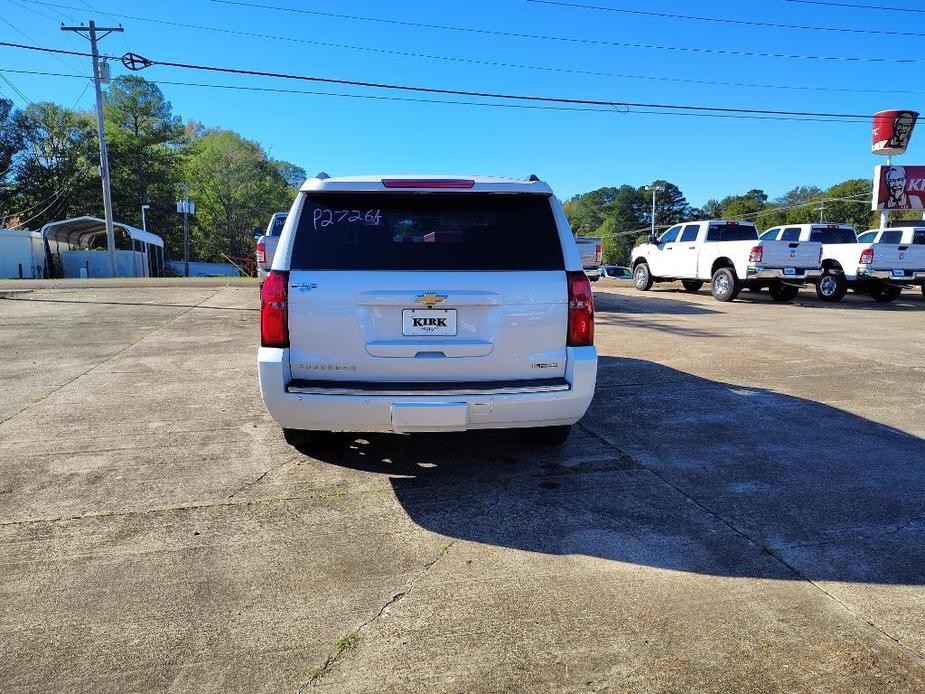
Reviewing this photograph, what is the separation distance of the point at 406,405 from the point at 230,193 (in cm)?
6734

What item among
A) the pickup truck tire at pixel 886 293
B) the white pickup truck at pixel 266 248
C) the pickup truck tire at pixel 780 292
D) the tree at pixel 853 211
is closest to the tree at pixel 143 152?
the white pickup truck at pixel 266 248

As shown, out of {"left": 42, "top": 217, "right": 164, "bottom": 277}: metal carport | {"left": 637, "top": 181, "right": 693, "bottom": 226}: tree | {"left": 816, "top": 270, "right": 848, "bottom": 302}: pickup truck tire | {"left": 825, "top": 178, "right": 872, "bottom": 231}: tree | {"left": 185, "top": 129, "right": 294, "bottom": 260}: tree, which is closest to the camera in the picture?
{"left": 816, "top": 270, "right": 848, "bottom": 302}: pickup truck tire

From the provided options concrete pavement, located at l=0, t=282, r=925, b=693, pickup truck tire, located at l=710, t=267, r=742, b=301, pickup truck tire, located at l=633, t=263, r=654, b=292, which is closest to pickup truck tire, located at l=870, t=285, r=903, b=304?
pickup truck tire, located at l=710, t=267, r=742, b=301

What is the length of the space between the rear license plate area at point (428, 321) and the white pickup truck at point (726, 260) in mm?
13972

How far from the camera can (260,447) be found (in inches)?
193

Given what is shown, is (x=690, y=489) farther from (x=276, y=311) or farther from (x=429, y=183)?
(x=276, y=311)

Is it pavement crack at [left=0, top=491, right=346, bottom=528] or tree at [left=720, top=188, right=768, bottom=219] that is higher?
tree at [left=720, top=188, right=768, bottom=219]

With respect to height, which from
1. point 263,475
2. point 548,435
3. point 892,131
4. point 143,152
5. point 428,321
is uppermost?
point 143,152

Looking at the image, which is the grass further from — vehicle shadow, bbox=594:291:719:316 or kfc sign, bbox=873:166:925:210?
kfc sign, bbox=873:166:925:210

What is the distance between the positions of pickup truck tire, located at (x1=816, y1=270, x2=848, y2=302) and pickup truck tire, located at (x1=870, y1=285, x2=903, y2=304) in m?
1.47

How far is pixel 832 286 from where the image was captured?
17.1m

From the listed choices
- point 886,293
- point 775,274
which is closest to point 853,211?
point 886,293

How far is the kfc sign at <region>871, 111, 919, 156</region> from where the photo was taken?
22125 mm

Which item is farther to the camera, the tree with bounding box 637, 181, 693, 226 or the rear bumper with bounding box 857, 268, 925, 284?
the tree with bounding box 637, 181, 693, 226
